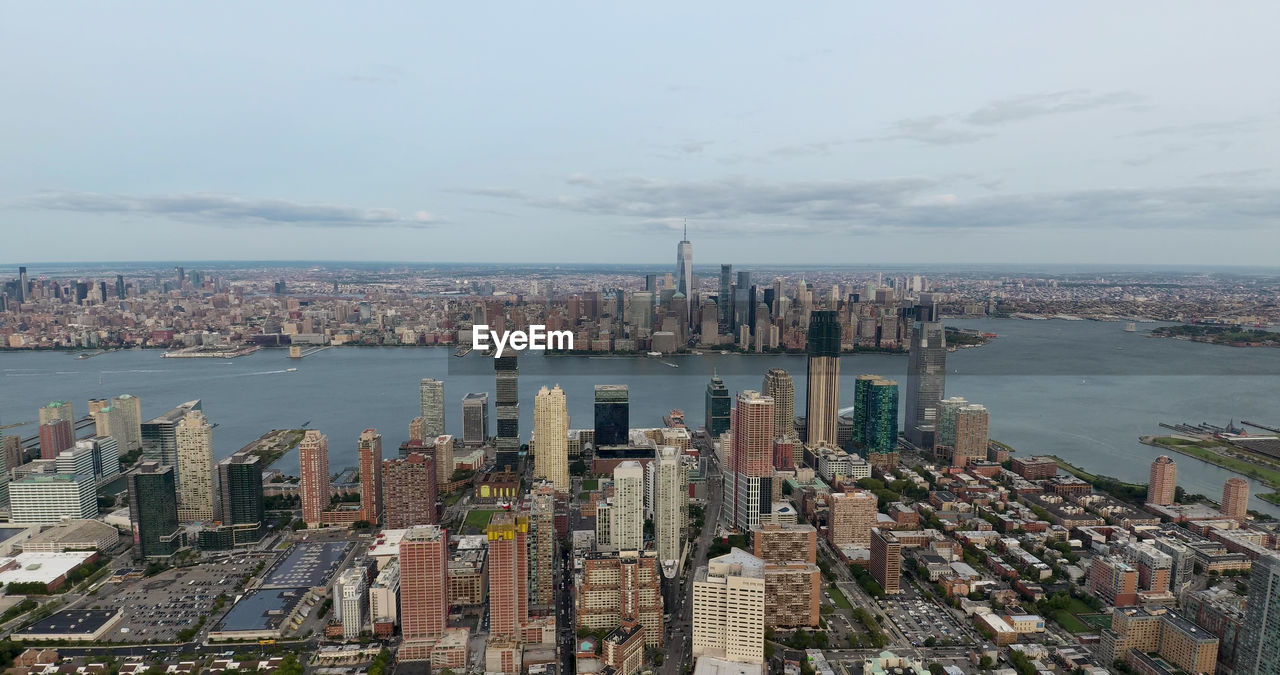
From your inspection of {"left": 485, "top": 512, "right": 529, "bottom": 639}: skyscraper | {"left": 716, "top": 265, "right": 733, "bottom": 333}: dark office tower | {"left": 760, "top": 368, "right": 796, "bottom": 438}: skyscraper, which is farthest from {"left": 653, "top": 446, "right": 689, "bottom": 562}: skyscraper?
{"left": 716, "top": 265, "right": 733, "bottom": 333}: dark office tower

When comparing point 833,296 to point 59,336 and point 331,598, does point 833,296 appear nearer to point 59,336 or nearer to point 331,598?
point 331,598

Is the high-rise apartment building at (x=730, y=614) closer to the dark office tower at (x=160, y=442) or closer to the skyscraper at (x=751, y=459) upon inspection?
the skyscraper at (x=751, y=459)

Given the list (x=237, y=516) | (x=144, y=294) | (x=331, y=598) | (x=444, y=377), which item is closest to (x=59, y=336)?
(x=144, y=294)

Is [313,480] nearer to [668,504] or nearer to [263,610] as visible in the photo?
[263,610]

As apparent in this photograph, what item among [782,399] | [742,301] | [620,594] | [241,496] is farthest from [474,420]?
[742,301]

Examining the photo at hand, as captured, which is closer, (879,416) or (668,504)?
(668,504)

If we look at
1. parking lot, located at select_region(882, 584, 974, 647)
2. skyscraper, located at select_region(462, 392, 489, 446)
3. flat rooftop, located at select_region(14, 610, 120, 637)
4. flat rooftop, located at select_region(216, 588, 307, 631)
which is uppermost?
skyscraper, located at select_region(462, 392, 489, 446)

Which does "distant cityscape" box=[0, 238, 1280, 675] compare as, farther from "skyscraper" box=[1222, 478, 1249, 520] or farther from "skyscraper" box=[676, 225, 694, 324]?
"skyscraper" box=[676, 225, 694, 324]
